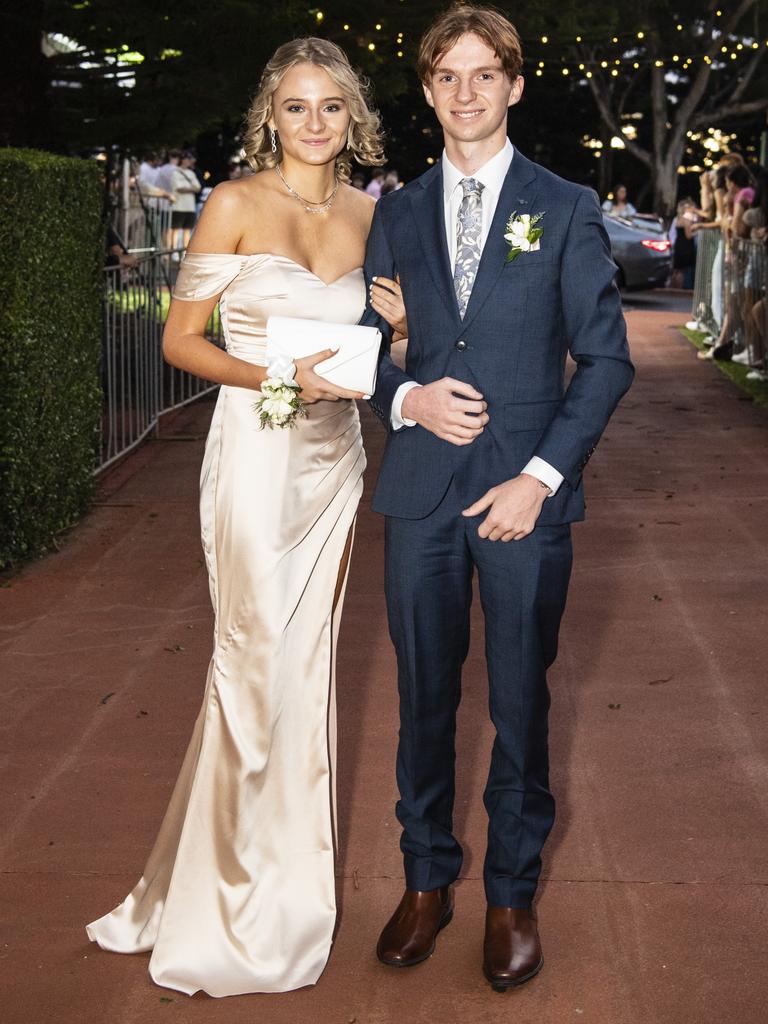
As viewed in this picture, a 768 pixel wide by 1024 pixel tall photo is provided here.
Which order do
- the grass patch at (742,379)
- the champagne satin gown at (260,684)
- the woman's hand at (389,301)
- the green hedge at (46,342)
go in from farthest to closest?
1. the grass patch at (742,379)
2. the green hedge at (46,342)
3. the champagne satin gown at (260,684)
4. the woman's hand at (389,301)

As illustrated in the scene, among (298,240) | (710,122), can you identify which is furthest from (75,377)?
(710,122)

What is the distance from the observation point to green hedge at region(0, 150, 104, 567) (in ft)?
24.7

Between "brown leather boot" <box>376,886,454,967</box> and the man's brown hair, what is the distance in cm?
209

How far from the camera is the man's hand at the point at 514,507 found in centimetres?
346

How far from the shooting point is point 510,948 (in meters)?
3.71

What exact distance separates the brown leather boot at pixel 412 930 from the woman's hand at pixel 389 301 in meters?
1.49

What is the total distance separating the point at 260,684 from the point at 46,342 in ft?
14.7

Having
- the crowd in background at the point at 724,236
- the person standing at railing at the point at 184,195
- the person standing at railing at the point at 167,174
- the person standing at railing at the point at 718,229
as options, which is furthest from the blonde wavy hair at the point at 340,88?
the person standing at railing at the point at 167,174

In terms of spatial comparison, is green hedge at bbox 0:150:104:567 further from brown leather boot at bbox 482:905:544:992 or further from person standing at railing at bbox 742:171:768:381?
person standing at railing at bbox 742:171:768:381

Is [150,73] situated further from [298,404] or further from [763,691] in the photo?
[298,404]

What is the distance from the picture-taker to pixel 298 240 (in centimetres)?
399

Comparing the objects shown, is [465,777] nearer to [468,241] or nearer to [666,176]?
[468,241]

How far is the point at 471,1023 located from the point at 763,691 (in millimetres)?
2841

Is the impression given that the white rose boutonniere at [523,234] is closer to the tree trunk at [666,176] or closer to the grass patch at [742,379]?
the grass patch at [742,379]
